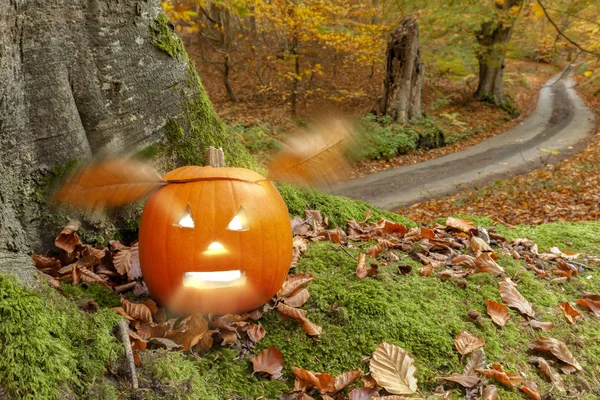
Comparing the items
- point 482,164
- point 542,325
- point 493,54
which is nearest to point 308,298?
point 542,325

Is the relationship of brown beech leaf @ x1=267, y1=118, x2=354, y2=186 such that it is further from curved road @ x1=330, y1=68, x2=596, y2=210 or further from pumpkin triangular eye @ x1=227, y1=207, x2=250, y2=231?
curved road @ x1=330, y1=68, x2=596, y2=210

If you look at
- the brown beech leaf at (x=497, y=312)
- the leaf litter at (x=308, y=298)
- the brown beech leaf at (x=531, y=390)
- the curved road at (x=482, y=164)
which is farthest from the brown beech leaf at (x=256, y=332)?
the curved road at (x=482, y=164)

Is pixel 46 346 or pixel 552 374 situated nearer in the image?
pixel 46 346

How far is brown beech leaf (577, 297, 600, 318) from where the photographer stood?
2.78 meters

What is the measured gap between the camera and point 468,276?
9.35 feet

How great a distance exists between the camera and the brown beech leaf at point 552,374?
2.07 metres

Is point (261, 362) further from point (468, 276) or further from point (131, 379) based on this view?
point (468, 276)

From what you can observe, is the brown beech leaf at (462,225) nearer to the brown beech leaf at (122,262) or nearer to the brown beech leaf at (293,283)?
the brown beech leaf at (293,283)

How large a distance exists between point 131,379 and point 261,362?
0.56 m

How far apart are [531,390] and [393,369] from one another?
2.12 feet

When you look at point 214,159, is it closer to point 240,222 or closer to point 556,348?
point 240,222

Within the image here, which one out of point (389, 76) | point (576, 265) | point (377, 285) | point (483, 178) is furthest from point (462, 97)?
point (377, 285)

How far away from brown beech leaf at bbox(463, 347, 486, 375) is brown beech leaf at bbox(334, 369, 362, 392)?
53 cm

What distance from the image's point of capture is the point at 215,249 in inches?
77.4
